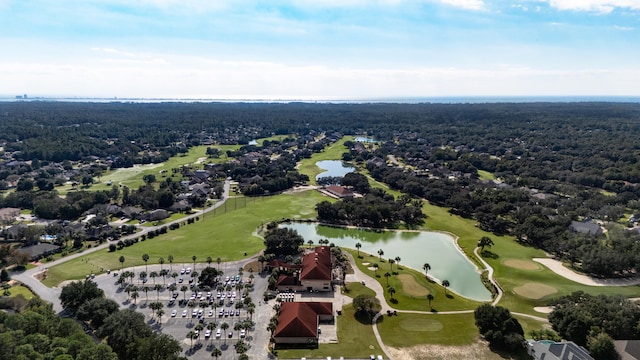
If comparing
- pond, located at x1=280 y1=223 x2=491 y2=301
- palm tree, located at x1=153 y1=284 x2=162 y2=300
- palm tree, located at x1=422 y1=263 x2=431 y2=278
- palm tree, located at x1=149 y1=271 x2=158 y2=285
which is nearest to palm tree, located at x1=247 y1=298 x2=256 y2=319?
palm tree, located at x1=153 y1=284 x2=162 y2=300

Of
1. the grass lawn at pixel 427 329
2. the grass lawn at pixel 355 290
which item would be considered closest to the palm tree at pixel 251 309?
the grass lawn at pixel 355 290

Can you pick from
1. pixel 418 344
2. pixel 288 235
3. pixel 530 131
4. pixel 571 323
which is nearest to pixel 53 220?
pixel 288 235

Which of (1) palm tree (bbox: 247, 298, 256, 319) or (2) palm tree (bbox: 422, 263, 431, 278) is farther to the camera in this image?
(2) palm tree (bbox: 422, 263, 431, 278)

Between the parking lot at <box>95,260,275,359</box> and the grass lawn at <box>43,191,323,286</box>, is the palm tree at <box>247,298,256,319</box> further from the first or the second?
the grass lawn at <box>43,191,323,286</box>

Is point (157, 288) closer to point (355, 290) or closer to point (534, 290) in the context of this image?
point (355, 290)

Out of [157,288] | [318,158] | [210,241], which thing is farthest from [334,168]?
[157,288]

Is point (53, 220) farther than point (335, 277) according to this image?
Yes

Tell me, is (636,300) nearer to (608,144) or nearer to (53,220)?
(53,220)
